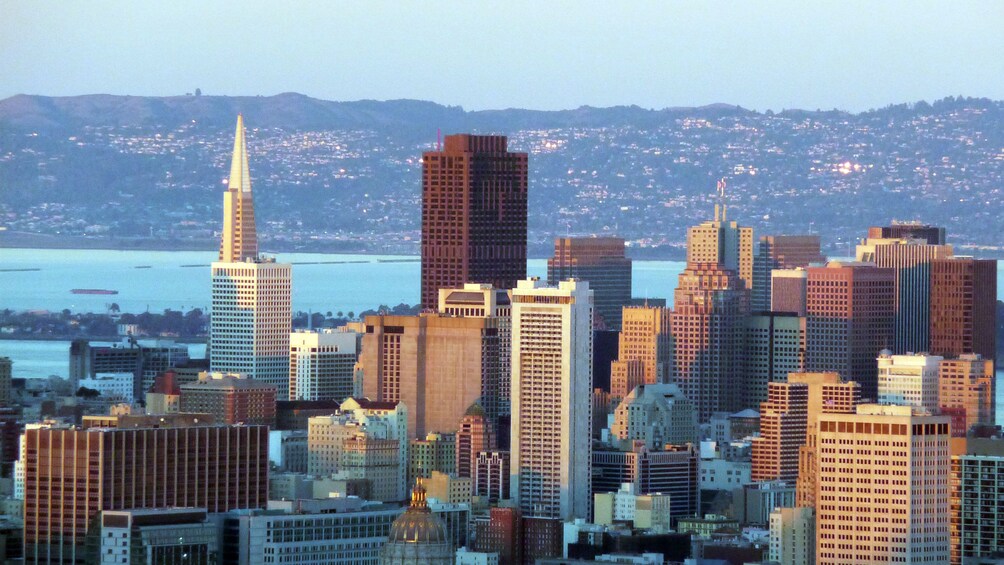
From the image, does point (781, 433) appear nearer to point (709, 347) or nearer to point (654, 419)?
point (654, 419)

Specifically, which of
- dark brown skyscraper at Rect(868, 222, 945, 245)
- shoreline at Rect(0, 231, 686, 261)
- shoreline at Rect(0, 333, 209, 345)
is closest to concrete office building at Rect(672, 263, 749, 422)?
shoreline at Rect(0, 231, 686, 261)

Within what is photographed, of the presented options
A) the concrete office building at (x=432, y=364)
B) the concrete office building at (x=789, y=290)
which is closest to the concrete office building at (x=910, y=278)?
the concrete office building at (x=789, y=290)

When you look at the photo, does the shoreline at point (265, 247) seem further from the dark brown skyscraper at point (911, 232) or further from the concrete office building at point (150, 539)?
the concrete office building at point (150, 539)

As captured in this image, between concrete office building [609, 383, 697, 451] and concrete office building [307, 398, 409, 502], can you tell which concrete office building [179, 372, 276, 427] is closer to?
concrete office building [307, 398, 409, 502]

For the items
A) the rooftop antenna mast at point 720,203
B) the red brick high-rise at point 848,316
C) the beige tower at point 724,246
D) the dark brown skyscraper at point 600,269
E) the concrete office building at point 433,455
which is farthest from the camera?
the rooftop antenna mast at point 720,203

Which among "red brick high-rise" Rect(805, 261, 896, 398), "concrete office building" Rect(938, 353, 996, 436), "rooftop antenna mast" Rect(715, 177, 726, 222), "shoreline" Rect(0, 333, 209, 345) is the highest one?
"rooftop antenna mast" Rect(715, 177, 726, 222)

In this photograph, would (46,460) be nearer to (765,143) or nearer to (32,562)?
(32,562)

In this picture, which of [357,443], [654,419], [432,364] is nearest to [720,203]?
[432,364]
